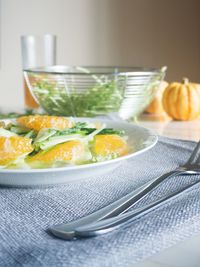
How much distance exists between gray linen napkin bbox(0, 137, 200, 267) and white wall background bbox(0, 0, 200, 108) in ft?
8.43

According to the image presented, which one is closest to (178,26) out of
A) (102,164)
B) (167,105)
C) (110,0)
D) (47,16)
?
(110,0)

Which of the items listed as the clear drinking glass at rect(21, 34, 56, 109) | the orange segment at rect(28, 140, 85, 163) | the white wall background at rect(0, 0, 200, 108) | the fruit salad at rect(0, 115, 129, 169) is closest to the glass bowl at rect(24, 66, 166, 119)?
the clear drinking glass at rect(21, 34, 56, 109)

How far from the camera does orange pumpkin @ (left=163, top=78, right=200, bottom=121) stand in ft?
5.07

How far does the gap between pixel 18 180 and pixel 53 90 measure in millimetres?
748

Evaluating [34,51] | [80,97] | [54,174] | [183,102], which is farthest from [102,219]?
[34,51]

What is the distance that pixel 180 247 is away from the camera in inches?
22.7

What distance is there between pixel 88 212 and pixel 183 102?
98 centimetres

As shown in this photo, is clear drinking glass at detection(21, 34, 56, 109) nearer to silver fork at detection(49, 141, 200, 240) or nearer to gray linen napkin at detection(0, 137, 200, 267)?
gray linen napkin at detection(0, 137, 200, 267)

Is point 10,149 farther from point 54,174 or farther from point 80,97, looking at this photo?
point 80,97

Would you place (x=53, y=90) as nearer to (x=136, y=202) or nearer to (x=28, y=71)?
(x=28, y=71)

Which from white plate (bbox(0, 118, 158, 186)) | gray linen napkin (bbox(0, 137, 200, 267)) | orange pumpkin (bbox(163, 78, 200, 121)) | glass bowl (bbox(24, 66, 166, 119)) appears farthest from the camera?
orange pumpkin (bbox(163, 78, 200, 121))

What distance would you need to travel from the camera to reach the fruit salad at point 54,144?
0.73 meters

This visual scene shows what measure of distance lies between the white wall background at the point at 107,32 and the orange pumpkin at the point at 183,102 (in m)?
1.88

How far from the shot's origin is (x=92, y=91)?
4.74 feet
